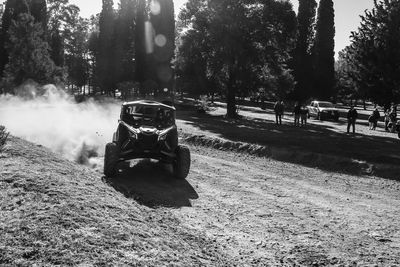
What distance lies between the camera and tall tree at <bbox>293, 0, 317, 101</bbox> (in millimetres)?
65188

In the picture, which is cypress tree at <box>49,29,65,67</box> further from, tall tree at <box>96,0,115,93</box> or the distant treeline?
tall tree at <box>96,0,115,93</box>

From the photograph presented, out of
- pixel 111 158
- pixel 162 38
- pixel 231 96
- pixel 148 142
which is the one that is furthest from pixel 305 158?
pixel 162 38

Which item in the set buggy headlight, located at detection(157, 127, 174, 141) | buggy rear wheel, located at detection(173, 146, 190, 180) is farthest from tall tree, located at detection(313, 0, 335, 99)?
buggy headlight, located at detection(157, 127, 174, 141)

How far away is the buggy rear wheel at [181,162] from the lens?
1266 cm

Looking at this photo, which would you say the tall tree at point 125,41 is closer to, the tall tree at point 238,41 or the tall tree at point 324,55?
the tall tree at point 238,41

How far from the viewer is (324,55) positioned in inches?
2640

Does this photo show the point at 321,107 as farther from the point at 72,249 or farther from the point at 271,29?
the point at 72,249

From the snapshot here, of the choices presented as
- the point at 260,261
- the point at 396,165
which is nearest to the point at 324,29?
the point at 396,165

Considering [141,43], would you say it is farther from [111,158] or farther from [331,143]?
[111,158]

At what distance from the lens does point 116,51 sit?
211 ft

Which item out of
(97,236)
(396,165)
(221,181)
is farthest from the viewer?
(396,165)

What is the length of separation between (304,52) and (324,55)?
3.32m

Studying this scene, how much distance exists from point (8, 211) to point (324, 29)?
67.3m

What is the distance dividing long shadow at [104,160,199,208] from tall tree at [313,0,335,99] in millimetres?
56491
